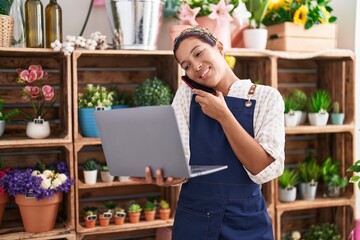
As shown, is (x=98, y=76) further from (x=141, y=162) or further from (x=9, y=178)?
(x=141, y=162)

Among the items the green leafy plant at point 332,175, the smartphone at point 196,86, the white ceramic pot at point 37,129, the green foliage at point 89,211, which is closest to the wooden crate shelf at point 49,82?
the white ceramic pot at point 37,129

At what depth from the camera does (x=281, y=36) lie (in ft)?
9.67

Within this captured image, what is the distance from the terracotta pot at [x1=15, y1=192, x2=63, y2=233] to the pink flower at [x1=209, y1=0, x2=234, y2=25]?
1.23 meters

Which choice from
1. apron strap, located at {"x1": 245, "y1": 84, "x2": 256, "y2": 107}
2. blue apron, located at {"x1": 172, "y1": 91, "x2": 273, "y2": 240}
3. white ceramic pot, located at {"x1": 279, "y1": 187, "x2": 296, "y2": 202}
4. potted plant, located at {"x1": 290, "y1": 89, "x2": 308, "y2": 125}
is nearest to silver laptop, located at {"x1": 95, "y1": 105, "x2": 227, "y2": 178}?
blue apron, located at {"x1": 172, "y1": 91, "x2": 273, "y2": 240}

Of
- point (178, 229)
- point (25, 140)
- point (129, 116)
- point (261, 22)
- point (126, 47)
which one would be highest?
point (261, 22)

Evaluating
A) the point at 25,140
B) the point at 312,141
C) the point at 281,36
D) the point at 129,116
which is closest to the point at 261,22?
the point at 281,36

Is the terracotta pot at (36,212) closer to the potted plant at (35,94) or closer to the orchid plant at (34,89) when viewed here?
the potted plant at (35,94)

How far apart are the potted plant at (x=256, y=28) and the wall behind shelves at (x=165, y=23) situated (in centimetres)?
45

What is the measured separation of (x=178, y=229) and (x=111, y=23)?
1.25m

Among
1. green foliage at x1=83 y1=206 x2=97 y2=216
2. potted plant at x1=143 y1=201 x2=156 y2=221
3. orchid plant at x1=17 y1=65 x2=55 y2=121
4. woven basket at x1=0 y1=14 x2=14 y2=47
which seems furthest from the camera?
potted plant at x1=143 y1=201 x2=156 y2=221

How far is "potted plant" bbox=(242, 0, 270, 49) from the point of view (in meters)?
2.86

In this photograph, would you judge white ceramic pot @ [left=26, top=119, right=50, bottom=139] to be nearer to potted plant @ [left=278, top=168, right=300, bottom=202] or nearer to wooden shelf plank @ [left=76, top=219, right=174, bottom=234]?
wooden shelf plank @ [left=76, top=219, right=174, bottom=234]

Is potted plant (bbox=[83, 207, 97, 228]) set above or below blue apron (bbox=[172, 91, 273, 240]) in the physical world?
below

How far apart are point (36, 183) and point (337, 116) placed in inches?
70.1
